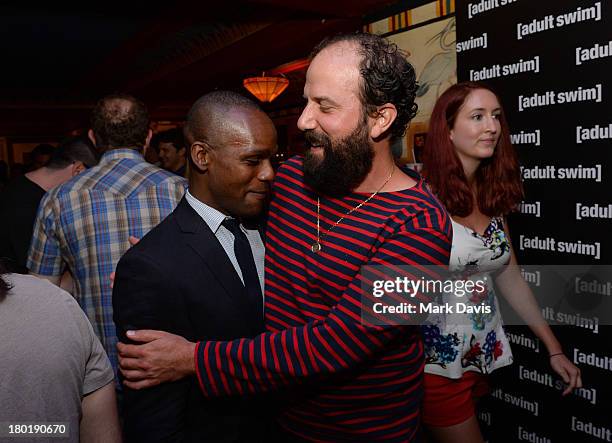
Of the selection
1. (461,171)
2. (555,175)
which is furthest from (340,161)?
(555,175)

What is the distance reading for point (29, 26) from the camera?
613 centimetres

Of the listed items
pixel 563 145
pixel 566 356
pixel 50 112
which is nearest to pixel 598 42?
pixel 563 145

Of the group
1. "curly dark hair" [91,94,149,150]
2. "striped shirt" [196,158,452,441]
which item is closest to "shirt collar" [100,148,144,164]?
"curly dark hair" [91,94,149,150]

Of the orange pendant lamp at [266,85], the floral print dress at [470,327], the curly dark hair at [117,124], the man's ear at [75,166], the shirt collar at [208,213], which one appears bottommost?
the floral print dress at [470,327]

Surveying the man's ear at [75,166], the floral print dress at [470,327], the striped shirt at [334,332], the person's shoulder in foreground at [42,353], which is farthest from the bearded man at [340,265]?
the man's ear at [75,166]

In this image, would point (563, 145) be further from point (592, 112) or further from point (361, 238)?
point (361, 238)

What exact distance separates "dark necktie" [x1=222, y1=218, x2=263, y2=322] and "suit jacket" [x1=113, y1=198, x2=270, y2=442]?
1.2 inches

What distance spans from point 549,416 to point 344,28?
389 cm

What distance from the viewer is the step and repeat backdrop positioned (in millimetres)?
2314

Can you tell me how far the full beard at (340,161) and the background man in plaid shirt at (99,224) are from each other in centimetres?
97

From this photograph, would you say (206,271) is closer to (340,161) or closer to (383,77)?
(340,161)

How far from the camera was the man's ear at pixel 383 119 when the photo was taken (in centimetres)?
142

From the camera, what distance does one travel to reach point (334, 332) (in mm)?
1219

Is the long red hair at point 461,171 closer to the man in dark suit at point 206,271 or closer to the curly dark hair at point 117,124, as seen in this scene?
the man in dark suit at point 206,271
